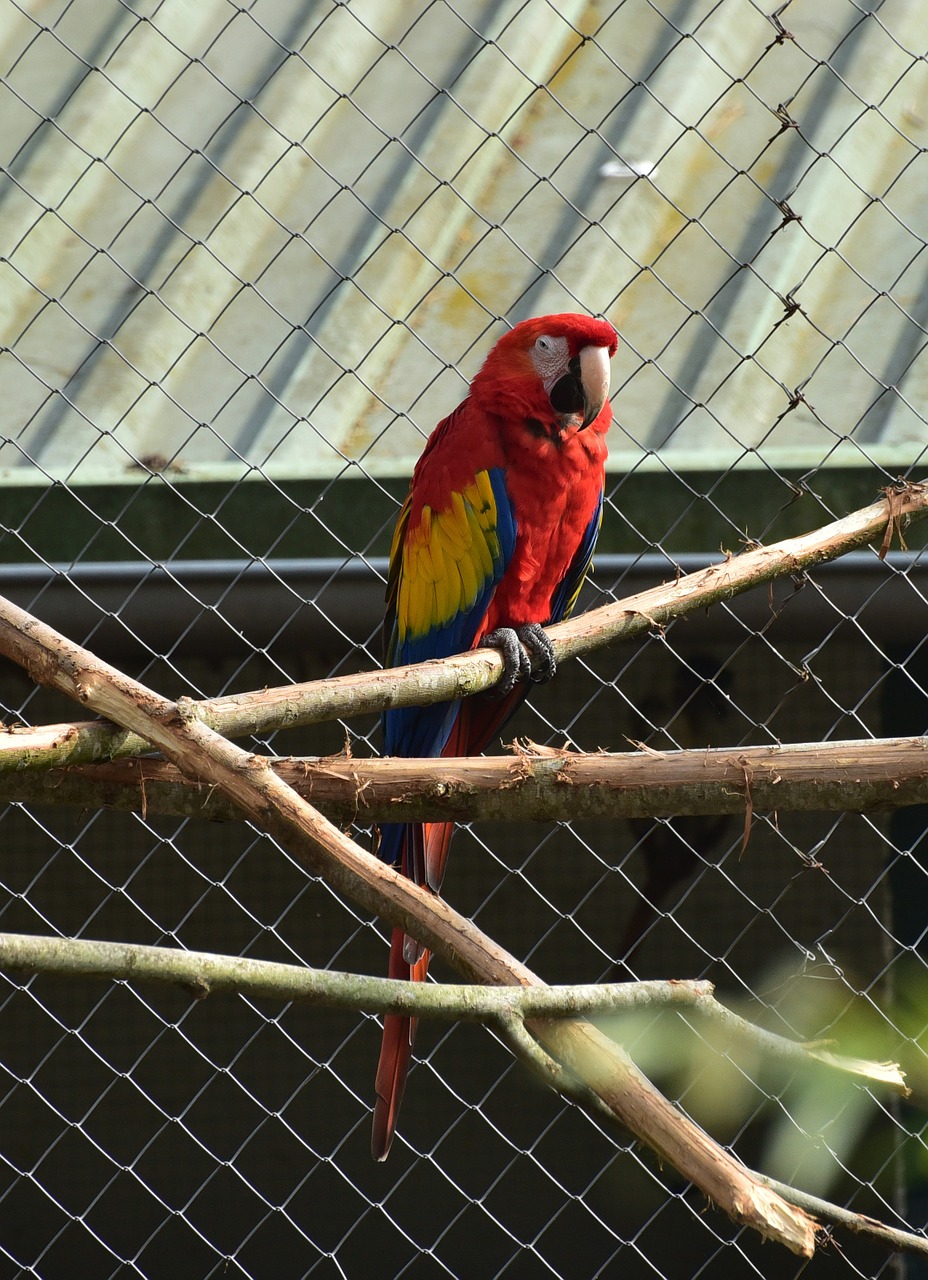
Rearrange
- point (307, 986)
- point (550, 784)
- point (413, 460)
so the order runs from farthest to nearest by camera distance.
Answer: point (413, 460) < point (550, 784) < point (307, 986)

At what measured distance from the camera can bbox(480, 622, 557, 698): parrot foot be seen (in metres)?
1.49

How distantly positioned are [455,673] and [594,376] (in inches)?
18.6

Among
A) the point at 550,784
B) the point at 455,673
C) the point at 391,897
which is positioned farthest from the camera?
the point at 455,673

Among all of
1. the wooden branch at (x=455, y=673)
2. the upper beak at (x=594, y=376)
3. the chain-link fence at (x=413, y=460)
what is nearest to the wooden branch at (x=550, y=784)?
the wooden branch at (x=455, y=673)

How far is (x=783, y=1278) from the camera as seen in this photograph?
2.20 m

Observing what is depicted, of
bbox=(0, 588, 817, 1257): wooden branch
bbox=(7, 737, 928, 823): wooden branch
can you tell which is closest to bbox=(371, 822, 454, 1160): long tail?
bbox=(7, 737, 928, 823): wooden branch

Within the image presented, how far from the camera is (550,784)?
992mm

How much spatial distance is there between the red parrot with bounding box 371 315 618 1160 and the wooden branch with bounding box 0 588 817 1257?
0.66 metres

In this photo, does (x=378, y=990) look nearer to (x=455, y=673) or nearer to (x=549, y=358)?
(x=455, y=673)

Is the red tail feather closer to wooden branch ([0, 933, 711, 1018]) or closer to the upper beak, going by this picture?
wooden branch ([0, 933, 711, 1018])

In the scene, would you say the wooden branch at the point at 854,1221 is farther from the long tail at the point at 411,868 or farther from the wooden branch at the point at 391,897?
the long tail at the point at 411,868

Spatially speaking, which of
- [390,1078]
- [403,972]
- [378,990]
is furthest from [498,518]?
[378,990]

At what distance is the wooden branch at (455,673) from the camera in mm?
930

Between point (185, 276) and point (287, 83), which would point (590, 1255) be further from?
point (287, 83)
